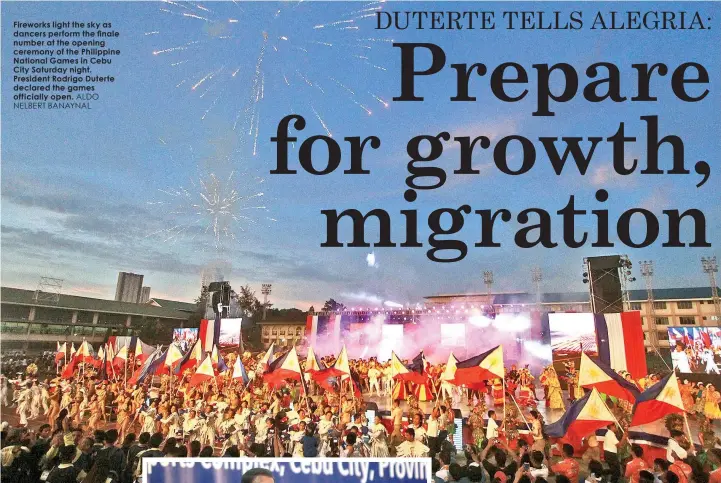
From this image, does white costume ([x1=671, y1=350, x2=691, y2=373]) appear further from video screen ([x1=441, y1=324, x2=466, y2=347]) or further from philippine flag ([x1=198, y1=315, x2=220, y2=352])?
philippine flag ([x1=198, y1=315, x2=220, y2=352])

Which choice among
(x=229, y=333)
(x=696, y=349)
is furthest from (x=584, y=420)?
(x=229, y=333)

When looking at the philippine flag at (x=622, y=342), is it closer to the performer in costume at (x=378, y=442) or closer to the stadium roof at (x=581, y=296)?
the performer in costume at (x=378, y=442)

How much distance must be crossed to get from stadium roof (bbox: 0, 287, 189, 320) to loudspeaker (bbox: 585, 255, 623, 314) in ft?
103

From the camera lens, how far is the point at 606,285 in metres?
19.1

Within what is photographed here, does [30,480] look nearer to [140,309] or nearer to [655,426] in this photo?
[655,426]

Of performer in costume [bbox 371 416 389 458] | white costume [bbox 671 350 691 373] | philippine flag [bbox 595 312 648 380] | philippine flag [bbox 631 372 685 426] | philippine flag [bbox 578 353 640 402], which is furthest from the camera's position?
white costume [bbox 671 350 691 373]

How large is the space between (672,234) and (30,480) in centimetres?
1130

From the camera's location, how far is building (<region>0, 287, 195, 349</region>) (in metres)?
29.2

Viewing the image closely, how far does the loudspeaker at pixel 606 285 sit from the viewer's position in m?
18.9

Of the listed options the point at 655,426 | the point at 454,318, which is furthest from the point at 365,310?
the point at 655,426

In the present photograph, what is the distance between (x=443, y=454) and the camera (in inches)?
286

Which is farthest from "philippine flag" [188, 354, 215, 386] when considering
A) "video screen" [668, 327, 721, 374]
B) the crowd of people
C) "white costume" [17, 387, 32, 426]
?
"video screen" [668, 327, 721, 374]

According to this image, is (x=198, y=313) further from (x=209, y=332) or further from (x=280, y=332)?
(x=209, y=332)

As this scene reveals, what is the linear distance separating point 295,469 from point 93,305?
37.4 meters
